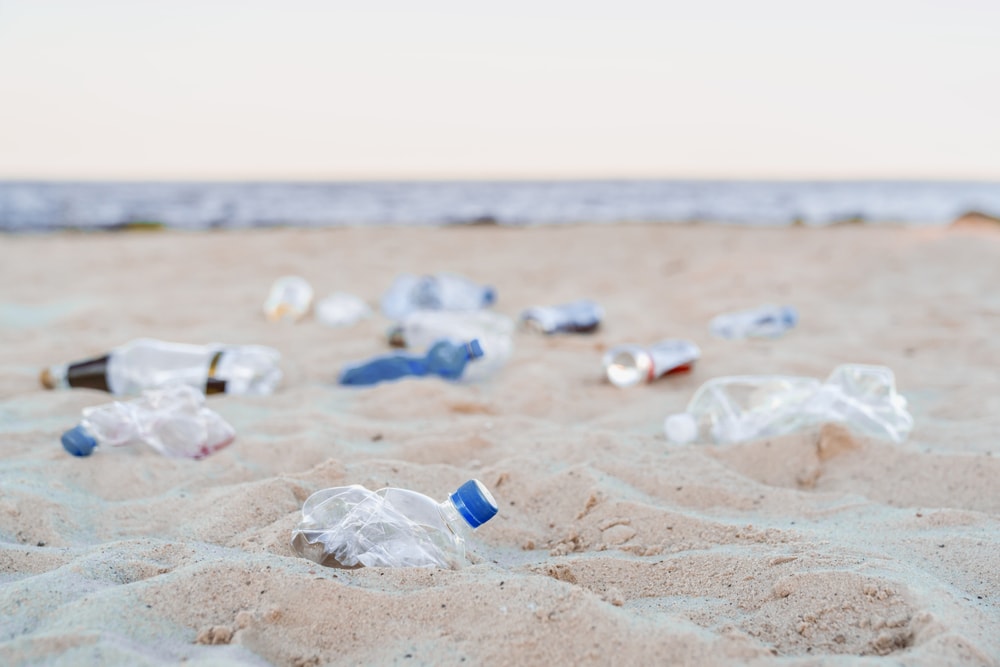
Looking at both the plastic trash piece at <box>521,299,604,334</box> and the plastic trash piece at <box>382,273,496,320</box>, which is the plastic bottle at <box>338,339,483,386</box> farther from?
the plastic trash piece at <box>382,273,496,320</box>

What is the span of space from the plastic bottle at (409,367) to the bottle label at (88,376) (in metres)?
0.73

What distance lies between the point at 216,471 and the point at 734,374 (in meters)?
1.71

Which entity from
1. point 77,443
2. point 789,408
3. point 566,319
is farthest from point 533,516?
point 566,319

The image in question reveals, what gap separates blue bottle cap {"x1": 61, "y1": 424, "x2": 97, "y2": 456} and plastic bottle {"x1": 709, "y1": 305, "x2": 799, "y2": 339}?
2.51m

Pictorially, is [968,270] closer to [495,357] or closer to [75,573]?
[495,357]

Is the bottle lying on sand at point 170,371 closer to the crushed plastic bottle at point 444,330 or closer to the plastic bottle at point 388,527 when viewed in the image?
the crushed plastic bottle at point 444,330

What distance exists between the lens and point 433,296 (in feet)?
12.3

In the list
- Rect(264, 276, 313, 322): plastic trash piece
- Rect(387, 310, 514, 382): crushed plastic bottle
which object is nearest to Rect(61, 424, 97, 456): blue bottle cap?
Rect(387, 310, 514, 382): crushed plastic bottle

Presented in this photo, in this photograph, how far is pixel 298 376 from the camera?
2.63 m

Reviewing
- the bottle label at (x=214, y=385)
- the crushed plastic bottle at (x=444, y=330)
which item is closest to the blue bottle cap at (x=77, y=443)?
the bottle label at (x=214, y=385)

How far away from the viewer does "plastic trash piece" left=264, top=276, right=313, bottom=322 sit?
366cm

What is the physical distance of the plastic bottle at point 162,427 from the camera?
1791 mm

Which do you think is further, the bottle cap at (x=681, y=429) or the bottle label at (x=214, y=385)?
the bottle label at (x=214, y=385)

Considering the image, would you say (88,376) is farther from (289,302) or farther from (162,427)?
(289,302)
